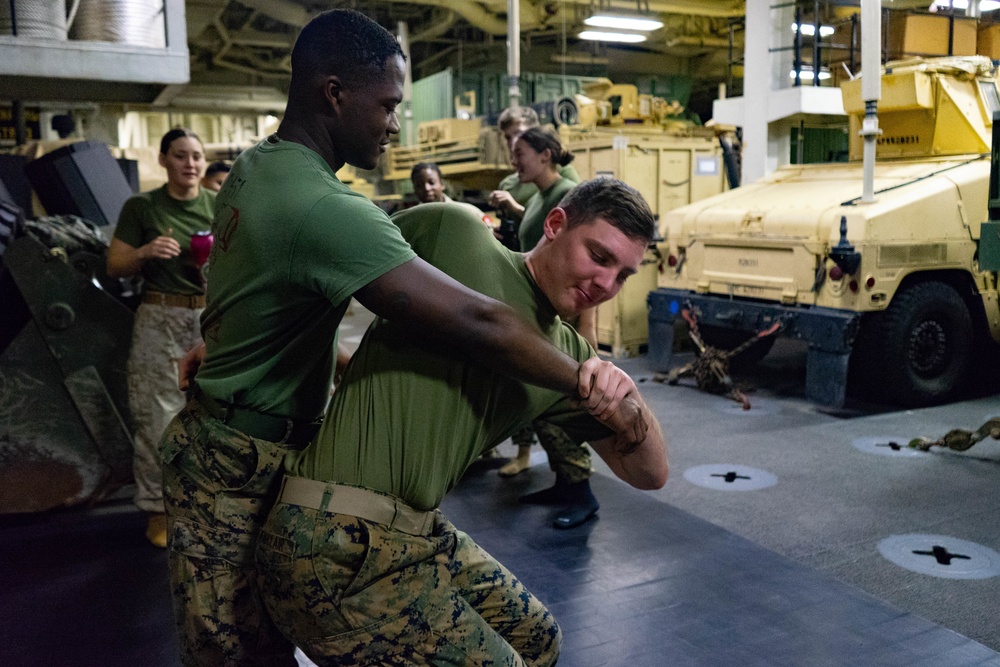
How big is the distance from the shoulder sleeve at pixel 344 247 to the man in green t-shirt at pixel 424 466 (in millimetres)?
158

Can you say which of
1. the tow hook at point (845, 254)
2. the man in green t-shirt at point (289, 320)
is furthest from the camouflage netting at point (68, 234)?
the tow hook at point (845, 254)

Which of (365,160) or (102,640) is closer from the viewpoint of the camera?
(365,160)

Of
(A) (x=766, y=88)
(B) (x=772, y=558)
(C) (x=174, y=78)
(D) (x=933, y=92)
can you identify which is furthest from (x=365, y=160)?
(A) (x=766, y=88)

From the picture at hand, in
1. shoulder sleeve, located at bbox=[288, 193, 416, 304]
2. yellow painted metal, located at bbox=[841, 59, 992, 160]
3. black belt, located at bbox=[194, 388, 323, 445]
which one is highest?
yellow painted metal, located at bbox=[841, 59, 992, 160]

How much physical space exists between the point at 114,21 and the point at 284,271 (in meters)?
3.50

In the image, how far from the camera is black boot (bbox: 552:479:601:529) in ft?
13.8

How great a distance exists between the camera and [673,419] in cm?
643

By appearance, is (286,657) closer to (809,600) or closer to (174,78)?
(809,600)

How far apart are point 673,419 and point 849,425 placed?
1.21 meters

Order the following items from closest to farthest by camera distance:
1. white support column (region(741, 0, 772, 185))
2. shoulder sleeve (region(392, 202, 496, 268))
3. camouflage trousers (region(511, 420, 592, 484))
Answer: shoulder sleeve (region(392, 202, 496, 268)) < camouflage trousers (region(511, 420, 592, 484)) < white support column (region(741, 0, 772, 185))

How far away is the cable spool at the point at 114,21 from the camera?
172 inches

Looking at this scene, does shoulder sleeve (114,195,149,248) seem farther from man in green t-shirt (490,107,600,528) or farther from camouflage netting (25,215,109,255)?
man in green t-shirt (490,107,600,528)

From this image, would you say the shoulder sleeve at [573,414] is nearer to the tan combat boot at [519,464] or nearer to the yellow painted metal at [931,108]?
the tan combat boot at [519,464]

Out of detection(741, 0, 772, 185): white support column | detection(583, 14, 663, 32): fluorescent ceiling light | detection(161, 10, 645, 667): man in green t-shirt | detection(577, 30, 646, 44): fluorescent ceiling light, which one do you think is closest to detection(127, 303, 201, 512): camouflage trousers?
detection(161, 10, 645, 667): man in green t-shirt
